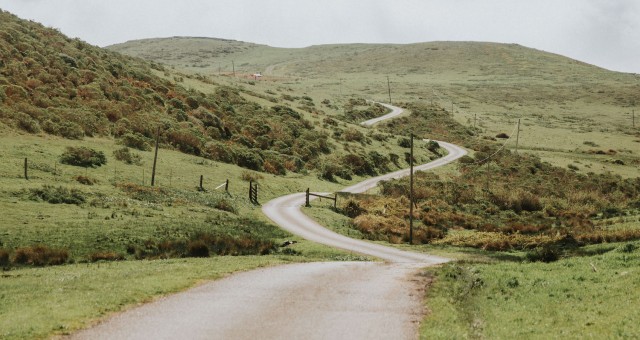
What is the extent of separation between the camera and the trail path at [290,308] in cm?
1282

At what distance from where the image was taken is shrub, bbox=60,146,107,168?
42594mm

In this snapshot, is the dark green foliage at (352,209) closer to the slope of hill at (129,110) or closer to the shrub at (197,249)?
the slope of hill at (129,110)

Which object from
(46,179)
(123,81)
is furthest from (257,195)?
(123,81)

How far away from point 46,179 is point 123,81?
1528 inches

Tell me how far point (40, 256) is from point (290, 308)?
14173 mm

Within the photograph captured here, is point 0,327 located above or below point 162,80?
below

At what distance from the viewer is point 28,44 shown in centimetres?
6756

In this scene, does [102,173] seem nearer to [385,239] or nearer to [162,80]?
[385,239]

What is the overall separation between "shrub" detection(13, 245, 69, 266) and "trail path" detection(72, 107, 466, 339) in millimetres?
9330

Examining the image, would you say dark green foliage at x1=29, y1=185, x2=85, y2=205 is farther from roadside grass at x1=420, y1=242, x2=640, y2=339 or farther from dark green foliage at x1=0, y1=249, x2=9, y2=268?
roadside grass at x1=420, y1=242, x2=640, y2=339

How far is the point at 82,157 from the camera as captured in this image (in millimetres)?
43438

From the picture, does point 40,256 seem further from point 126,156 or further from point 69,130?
point 69,130

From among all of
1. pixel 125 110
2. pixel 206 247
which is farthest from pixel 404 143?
pixel 206 247

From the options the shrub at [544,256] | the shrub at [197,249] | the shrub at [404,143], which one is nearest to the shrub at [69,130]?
the shrub at [197,249]
